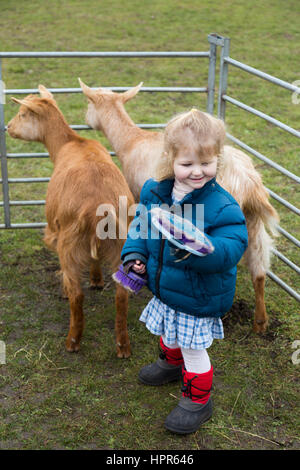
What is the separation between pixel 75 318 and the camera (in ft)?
11.9

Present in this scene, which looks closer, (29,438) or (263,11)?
(29,438)

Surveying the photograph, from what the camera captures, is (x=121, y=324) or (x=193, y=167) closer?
(x=193, y=167)

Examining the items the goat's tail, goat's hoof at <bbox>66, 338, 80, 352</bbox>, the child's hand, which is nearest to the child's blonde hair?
the child's hand

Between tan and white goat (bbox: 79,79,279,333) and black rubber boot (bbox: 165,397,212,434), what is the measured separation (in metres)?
0.99

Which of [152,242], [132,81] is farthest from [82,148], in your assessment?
[132,81]

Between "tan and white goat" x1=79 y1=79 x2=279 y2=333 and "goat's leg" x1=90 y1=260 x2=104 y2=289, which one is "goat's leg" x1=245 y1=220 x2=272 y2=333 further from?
"goat's leg" x1=90 y1=260 x2=104 y2=289

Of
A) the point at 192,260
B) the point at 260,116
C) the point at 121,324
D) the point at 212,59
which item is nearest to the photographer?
the point at 192,260

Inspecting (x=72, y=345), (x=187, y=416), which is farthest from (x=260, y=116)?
(x=187, y=416)

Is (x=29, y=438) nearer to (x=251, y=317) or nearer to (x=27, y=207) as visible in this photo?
(x=251, y=317)

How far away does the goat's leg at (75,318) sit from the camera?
3561 millimetres

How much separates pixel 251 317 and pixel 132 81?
6.34 metres

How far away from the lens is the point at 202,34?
12500mm

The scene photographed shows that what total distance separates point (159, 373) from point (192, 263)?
1203 millimetres

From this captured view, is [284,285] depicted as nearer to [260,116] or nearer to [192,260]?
[260,116]
